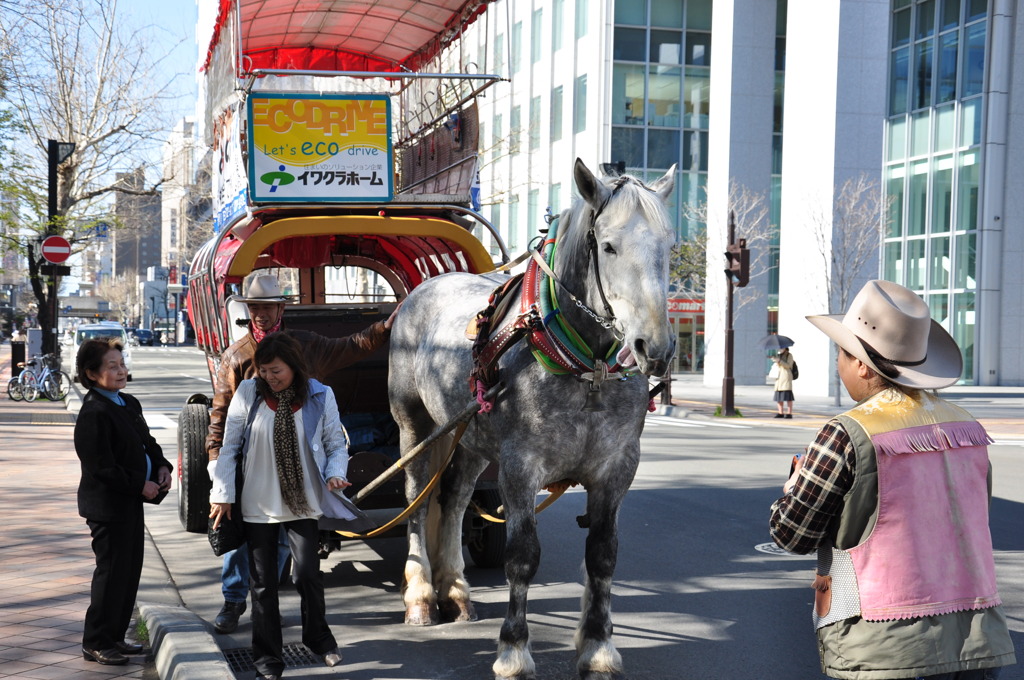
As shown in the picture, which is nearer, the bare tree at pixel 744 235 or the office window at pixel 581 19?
the bare tree at pixel 744 235

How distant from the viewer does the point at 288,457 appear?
491cm

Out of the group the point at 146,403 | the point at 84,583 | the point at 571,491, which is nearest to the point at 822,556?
the point at 84,583

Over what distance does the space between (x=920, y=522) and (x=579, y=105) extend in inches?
1571

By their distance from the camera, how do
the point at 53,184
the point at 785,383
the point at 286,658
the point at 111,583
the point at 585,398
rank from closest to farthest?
the point at 585,398
the point at 111,583
the point at 286,658
the point at 53,184
the point at 785,383

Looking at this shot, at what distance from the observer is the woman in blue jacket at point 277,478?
16.1 ft

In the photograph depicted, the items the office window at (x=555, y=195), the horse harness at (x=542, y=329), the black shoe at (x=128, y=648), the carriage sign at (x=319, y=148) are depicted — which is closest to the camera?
the horse harness at (x=542, y=329)

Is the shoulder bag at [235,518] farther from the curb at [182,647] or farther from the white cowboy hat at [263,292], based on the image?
the white cowboy hat at [263,292]

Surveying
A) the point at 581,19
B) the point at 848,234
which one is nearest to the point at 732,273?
the point at 848,234

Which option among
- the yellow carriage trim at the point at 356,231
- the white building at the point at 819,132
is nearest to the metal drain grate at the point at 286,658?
the yellow carriage trim at the point at 356,231

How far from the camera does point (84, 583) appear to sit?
6.54 metres

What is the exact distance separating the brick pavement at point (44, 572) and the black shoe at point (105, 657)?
29 mm

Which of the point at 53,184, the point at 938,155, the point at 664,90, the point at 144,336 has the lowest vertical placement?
the point at 144,336

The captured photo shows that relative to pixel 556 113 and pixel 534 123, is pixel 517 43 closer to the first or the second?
pixel 534 123

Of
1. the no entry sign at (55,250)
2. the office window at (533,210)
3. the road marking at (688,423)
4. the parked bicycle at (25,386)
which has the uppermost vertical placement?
the office window at (533,210)
